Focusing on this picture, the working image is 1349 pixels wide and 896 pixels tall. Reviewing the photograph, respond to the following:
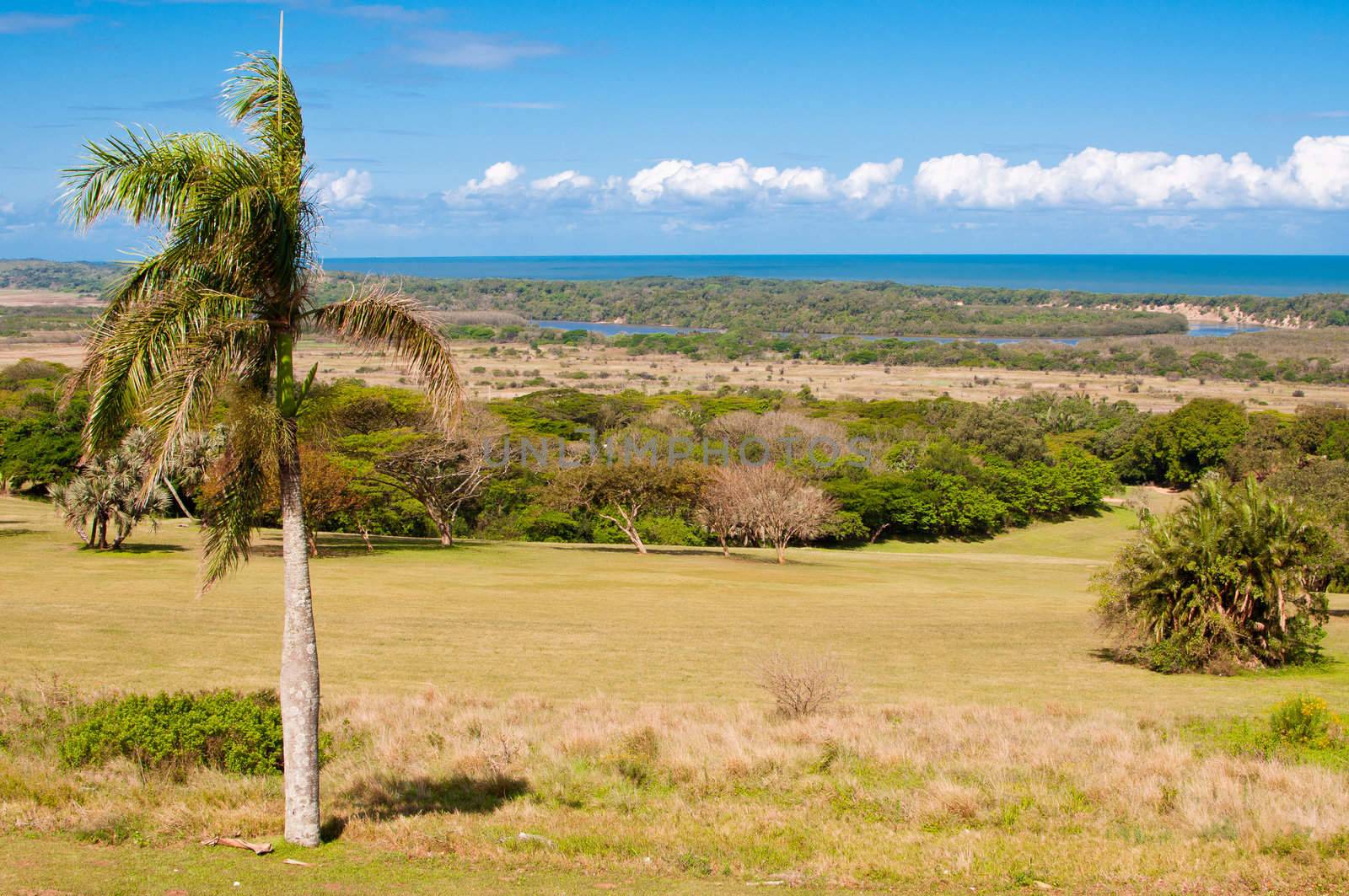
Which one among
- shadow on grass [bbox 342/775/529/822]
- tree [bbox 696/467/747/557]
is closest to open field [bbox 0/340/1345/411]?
tree [bbox 696/467/747/557]

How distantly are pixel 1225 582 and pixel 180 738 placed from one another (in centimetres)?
2157

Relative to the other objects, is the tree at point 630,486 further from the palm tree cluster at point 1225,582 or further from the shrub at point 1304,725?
the shrub at point 1304,725

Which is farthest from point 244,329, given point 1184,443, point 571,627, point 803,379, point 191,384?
point 803,379

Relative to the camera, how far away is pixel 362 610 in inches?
1254

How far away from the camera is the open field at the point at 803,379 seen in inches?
5281

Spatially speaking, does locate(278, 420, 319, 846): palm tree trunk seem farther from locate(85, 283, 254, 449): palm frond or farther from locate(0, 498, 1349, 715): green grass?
locate(0, 498, 1349, 715): green grass

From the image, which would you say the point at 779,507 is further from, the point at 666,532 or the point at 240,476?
the point at 240,476

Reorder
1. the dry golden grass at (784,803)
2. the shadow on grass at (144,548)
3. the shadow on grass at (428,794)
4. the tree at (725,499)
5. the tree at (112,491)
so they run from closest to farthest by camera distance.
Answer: the dry golden grass at (784,803) < the shadow on grass at (428,794) < the tree at (112,491) < the shadow on grass at (144,548) < the tree at (725,499)

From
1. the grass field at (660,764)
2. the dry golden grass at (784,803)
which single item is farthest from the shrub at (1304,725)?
the dry golden grass at (784,803)

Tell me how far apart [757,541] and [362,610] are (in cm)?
3464

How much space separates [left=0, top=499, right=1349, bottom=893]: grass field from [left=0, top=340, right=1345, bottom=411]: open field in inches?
3585

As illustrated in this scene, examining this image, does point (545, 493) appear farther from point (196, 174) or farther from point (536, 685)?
point (196, 174)

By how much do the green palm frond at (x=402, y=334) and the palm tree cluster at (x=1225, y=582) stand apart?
1934 cm

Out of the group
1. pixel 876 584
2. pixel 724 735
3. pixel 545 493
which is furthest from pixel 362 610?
pixel 545 493
